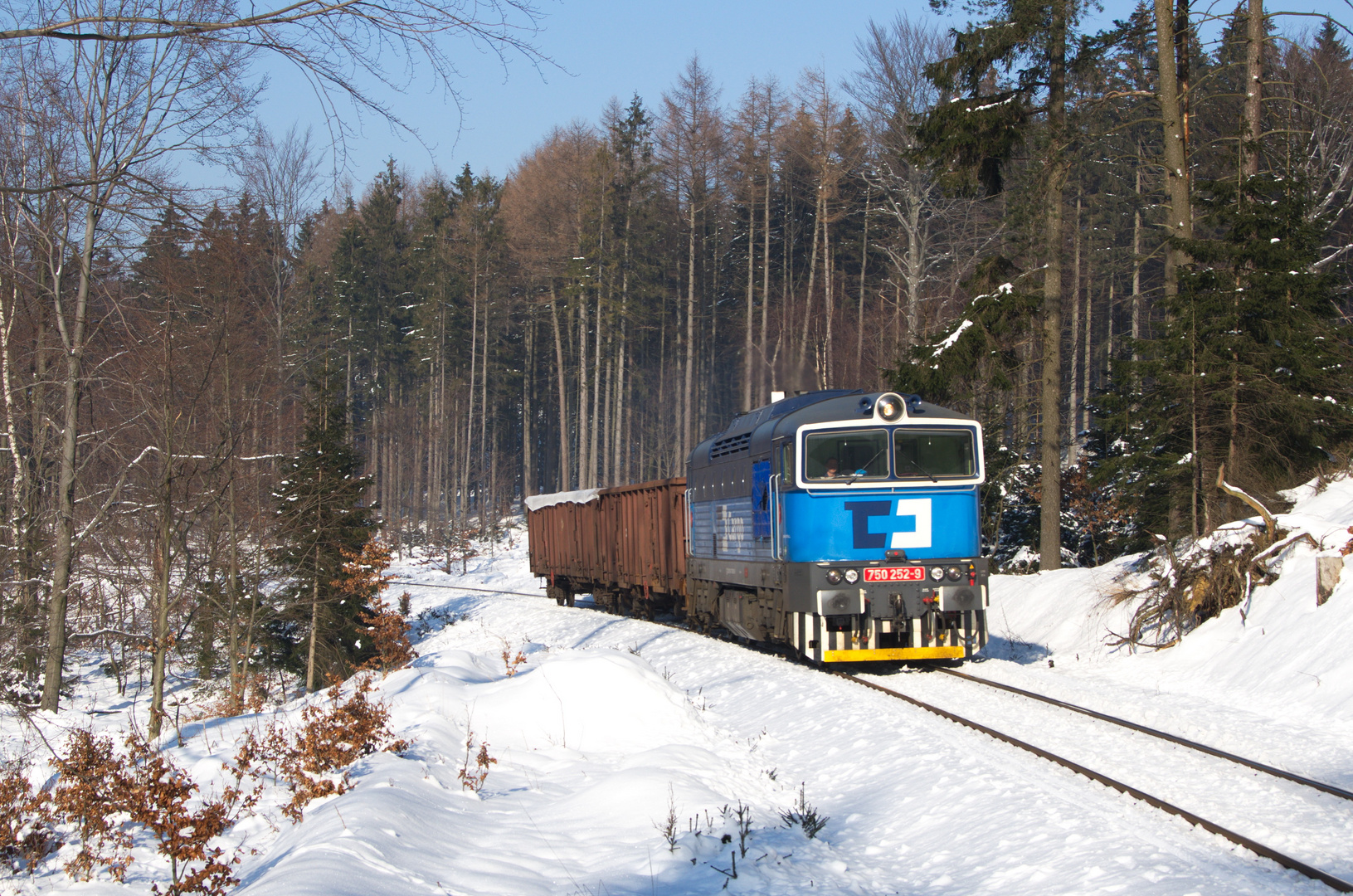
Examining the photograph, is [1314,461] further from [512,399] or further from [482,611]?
[512,399]

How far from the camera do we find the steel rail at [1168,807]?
4875mm

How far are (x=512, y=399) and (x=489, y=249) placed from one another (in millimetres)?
14628

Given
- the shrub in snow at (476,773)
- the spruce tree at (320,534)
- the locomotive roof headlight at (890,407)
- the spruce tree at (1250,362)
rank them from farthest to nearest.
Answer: the spruce tree at (320,534), the spruce tree at (1250,362), the locomotive roof headlight at (890,407), the shrub in snow at (476,773)

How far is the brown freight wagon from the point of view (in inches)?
721

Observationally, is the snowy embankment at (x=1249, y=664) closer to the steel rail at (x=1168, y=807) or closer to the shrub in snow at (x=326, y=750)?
the steel rail at (x=1168, y=807)

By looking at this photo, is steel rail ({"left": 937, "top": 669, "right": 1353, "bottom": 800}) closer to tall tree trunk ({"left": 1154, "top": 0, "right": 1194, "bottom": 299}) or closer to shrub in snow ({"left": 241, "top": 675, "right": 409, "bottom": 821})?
shrub in snow ({"left": 241, "top": 675, "right": 409, "bottom": 821})

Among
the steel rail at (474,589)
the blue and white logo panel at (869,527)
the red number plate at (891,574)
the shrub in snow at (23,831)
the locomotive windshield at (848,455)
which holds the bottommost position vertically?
the steel rail at (474,589)

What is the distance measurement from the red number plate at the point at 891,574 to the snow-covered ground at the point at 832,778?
1.14 metres

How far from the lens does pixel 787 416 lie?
12.6 metres

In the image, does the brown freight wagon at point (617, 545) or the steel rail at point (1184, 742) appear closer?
the steel rail at point (1184, 742)

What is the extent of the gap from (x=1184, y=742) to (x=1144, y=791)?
145cm


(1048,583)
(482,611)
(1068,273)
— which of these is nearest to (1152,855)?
(1048,583)

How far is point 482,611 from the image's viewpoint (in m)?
27.8

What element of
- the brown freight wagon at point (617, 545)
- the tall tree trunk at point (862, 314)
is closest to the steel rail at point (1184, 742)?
the brown freight wagon at point (617, 545)
